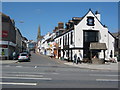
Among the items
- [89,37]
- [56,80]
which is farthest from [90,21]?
[56,80]

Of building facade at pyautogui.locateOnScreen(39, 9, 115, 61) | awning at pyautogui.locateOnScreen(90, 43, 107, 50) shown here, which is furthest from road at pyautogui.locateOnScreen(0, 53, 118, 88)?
building facade at pyautogui.locateOnScreen(39, 9, 115, 61)

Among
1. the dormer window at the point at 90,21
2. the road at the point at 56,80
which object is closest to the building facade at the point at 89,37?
the dormer window at the point at 90,21

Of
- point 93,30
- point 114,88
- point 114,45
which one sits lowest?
point 114,88

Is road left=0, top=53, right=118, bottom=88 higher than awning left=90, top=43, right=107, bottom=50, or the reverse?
awning left=90, top=43, right=107, bottom=50

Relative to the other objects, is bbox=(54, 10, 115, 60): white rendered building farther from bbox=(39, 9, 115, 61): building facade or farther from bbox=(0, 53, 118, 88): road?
bbox=(0, 53, 118, 88): road

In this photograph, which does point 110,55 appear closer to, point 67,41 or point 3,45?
point 67,41

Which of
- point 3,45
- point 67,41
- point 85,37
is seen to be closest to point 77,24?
point 85,37

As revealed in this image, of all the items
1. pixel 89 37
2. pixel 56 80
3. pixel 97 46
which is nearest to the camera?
pixel 56 80

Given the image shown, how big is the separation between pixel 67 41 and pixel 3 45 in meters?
12.2

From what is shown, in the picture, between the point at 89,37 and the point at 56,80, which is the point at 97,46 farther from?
the point at 56,80

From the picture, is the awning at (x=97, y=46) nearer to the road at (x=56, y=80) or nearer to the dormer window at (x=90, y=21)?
the dormer window at (x=90, y=21)

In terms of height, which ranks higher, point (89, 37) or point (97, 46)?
point (89, 37)

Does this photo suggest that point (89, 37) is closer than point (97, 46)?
No

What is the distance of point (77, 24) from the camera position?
38.5 metres
